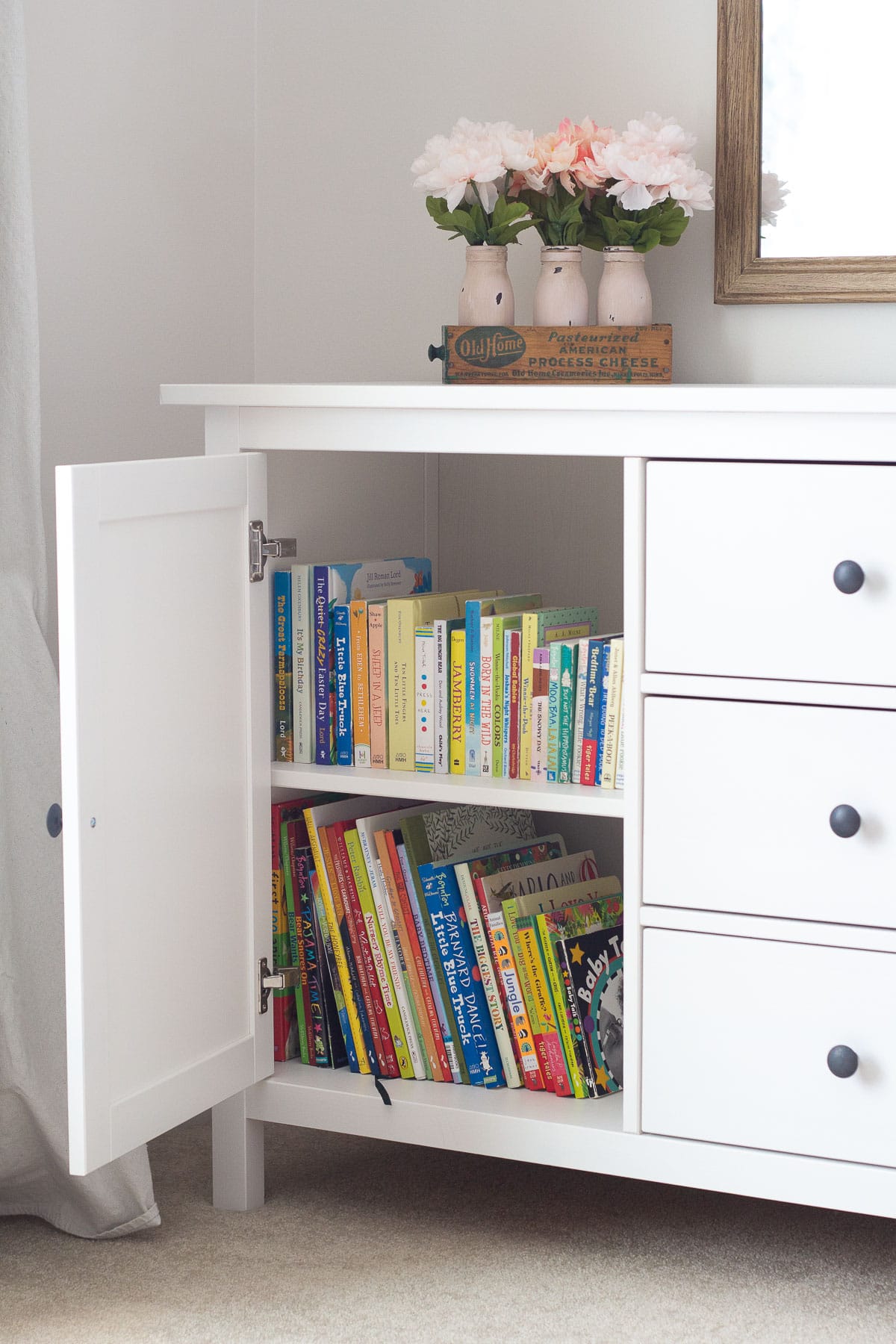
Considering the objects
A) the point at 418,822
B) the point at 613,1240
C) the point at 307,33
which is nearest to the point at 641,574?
the point at 418,822

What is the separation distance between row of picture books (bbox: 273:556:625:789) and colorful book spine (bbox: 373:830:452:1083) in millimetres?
100

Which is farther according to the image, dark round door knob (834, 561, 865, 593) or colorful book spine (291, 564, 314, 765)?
colorful book spine (291, 564, 314, 765)

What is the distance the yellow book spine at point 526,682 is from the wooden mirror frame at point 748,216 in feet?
1.75

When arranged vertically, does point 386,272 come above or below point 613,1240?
above

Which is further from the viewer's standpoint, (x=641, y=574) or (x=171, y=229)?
(x=171, y=229)

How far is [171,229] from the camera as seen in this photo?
2020 millimetres

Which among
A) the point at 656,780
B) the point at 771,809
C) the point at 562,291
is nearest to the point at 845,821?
the point at 771,809

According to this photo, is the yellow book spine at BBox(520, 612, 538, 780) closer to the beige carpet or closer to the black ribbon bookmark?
the black ribbon bookmark

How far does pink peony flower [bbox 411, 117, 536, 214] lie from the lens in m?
1.68

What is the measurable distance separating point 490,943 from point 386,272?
943 mm

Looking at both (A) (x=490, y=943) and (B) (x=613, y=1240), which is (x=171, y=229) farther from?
(B) (x=613, y=1240)

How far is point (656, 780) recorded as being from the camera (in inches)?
58.7

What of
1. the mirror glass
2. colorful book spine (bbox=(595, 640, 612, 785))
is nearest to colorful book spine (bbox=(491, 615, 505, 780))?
colorful book spine (bbox=(595, 640, 612, 785))

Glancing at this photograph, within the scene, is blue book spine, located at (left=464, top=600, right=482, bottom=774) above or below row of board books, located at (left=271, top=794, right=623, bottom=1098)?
above
